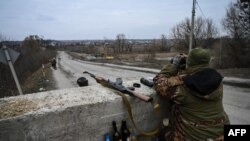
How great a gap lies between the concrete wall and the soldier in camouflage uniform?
1.23 ft

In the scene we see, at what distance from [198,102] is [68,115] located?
1215 mm

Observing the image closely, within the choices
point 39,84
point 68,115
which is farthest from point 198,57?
point 39,84

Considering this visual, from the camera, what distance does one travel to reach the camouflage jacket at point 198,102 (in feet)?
7.76

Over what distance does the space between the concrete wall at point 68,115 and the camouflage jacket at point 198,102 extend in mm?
383

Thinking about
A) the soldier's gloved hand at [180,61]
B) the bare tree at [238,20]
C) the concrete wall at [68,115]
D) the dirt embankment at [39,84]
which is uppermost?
the bare tree at [238,20]

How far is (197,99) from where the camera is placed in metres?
2.38

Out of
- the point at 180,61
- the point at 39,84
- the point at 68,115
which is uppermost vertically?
the point at 180,61

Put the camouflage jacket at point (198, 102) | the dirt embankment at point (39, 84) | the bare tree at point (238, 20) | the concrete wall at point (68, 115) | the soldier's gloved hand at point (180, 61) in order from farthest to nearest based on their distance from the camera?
the bare tree at point (238, 20)
the dirt embankment at point (39, 84)
the soldier's gloved hand at point (180, 61)
the camouflage jacket at point (198, 102)
the concrete wall at point (68, 115)

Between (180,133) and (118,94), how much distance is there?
0.73 metres

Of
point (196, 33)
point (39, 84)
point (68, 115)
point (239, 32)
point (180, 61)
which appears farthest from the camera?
point (196, 33)

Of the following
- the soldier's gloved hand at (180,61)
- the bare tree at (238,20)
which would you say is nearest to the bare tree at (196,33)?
the bare tree at (238,20)

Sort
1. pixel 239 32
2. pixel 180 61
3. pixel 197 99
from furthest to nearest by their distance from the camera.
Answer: pixel 239 32 → pixel 180 61 → pixel 197 99

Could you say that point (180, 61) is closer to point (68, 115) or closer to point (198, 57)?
point (198, 57)

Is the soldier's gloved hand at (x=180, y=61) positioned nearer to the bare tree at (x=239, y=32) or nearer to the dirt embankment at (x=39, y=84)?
the dirt embankment at (x=39, y=84)
